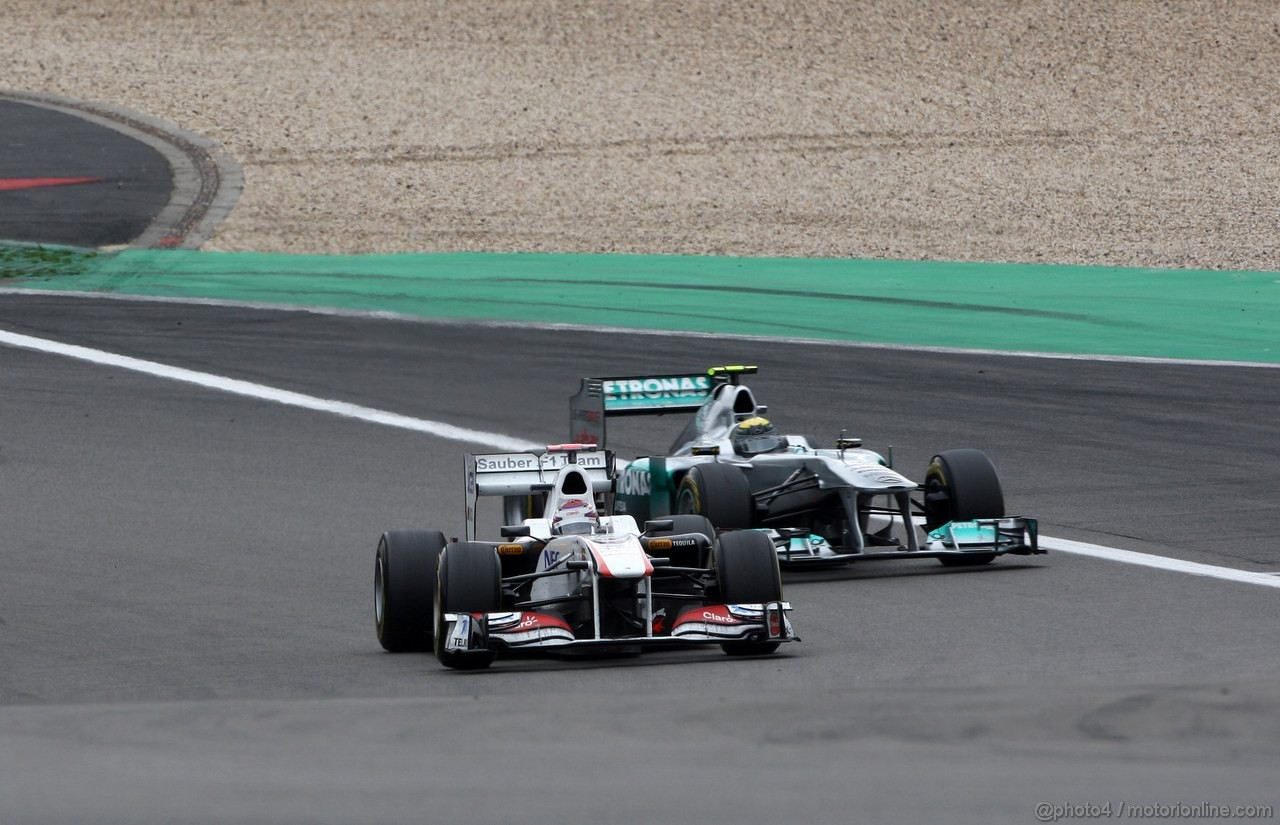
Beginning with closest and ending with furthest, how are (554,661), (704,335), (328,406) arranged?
1. (554,661)
2. (328,406)
3. (704,335)

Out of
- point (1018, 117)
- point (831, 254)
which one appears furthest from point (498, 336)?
point (1018, 117)

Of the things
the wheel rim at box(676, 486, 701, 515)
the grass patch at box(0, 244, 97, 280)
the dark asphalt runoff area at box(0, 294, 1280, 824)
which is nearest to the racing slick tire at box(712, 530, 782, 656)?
the dark asphalt runoff area at box(0, 294, 1280, 824)

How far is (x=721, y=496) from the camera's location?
1330 cm

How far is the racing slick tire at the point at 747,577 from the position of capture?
34.5ft

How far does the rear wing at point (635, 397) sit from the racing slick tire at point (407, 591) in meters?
3.00

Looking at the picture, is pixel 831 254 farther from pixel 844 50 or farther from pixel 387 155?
pixel 844 50

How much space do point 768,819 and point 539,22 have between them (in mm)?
35568

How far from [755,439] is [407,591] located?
3792 mm

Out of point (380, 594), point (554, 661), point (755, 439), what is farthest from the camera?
point (755, 439)

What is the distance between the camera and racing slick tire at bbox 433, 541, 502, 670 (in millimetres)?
10359

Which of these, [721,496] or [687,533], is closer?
[687,533]

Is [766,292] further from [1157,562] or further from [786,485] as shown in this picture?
[1157,562]

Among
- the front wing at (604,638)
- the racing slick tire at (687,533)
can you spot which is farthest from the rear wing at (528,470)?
the front wing at (604,638)

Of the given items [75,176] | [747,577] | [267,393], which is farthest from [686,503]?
[75,176]
